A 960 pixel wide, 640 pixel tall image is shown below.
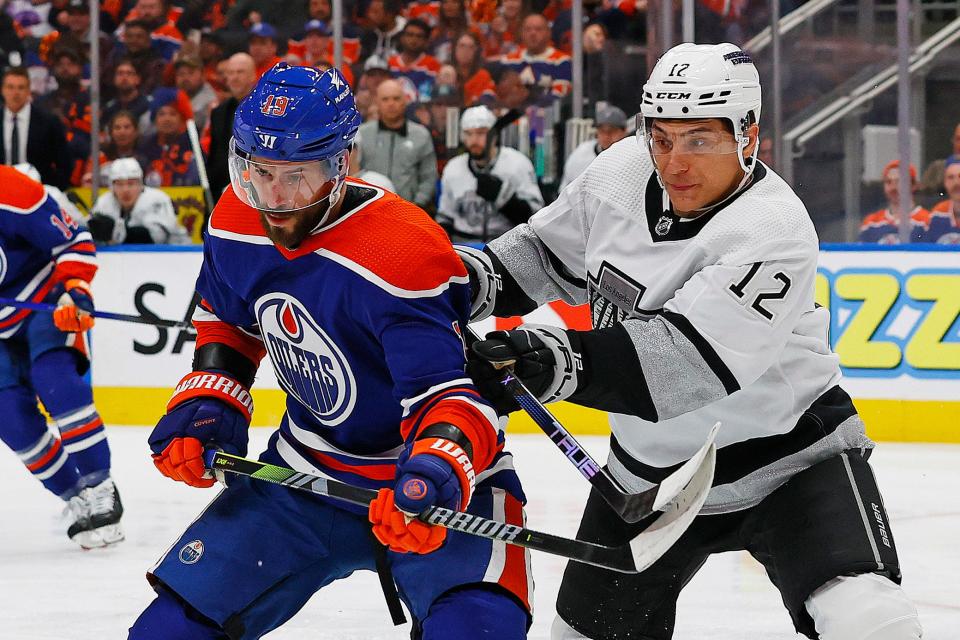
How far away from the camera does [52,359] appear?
3.80 metres

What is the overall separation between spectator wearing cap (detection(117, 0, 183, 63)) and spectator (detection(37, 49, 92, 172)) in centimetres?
31

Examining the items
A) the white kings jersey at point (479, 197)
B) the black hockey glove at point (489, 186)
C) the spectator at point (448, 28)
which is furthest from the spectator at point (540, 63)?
the black hockey glove at point (489, 186)

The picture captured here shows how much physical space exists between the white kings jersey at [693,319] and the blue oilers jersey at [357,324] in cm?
22

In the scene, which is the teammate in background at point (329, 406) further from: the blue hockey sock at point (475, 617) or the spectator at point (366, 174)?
the spectator at point (366, 174)

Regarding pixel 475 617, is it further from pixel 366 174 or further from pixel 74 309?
pixel 366 174

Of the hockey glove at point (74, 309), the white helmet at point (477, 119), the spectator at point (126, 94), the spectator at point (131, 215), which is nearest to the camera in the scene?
the hockey glove at point (74, 309)

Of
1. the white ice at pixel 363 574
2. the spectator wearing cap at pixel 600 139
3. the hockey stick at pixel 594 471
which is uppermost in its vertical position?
the hockey stick at pixel 594 471

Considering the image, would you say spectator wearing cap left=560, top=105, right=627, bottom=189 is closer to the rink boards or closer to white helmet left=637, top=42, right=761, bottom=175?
the rink boards

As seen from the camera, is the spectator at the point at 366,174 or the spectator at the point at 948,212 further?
the spectator at the point at 366,174

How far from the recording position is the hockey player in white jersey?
1.91 meters

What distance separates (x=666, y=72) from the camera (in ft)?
6.81

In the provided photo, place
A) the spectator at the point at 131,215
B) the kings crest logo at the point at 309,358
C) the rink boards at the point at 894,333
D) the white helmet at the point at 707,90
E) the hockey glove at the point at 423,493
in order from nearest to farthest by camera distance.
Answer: the hockey glove at the point at 423,493
the kings crest logo at the point at 309,358
the white helmet at the point at 707,90
the rink boards at the point at 894,333
the spectator at the point at 131,215

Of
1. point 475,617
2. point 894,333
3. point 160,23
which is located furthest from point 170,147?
point 475,617

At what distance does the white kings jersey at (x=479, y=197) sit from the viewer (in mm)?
5641
